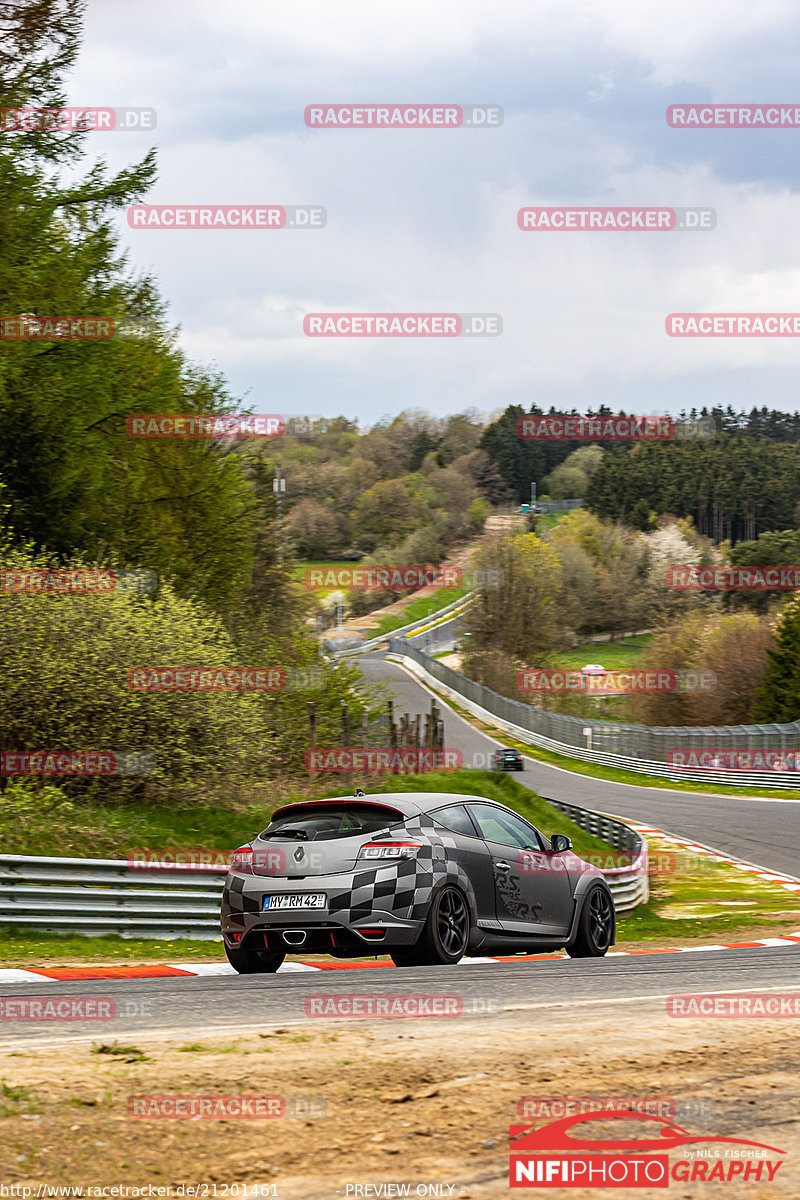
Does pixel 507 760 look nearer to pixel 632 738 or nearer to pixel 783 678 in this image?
pixel 632 738

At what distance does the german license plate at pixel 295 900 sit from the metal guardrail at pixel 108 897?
3220 millimetres

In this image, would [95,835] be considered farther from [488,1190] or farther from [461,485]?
[461,485]

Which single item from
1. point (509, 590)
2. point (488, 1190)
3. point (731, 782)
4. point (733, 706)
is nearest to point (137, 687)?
point (488, 1190)

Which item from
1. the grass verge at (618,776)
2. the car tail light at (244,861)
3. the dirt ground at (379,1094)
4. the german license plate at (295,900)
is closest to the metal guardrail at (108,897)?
the car tail light at (244,861)

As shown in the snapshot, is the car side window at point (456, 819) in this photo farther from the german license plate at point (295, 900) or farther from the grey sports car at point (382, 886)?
the german license plate at point (295, 900)

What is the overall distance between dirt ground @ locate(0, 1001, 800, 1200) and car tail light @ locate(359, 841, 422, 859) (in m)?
2.04

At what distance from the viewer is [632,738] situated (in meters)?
54.7

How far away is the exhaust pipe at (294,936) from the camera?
8.38 m

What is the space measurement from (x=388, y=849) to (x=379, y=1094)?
3773 mm

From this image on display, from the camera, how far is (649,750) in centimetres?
5328

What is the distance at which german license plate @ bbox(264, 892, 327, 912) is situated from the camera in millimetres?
8344

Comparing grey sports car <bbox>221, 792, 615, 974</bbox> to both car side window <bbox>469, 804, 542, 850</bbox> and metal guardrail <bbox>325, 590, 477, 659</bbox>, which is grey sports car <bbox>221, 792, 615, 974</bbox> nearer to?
→ car side window <bbox>469, 804, 542, 850</bbox>

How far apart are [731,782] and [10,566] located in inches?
1380

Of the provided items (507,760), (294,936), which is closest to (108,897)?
(294,936)
